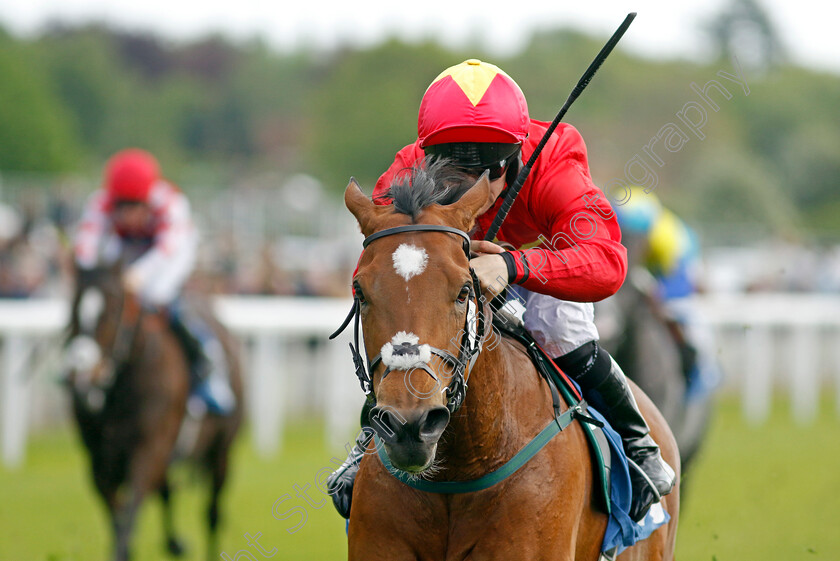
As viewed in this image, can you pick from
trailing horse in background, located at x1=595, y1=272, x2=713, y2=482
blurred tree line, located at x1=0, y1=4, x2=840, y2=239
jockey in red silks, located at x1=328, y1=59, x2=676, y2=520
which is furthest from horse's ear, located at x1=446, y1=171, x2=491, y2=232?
blurred tree line, located at x1=0, y1=4, x2=840, y2=239

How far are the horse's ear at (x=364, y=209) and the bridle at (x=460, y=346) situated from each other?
0.18 feet

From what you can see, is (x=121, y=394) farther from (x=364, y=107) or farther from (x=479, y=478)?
(x=364, y=107)

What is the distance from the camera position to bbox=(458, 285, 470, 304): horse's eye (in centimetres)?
254

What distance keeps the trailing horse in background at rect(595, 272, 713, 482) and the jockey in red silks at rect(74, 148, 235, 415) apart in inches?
111

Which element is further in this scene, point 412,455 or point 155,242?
point 155,242

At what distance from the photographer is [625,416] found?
343 centimetres

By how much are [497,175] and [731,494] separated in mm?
6470

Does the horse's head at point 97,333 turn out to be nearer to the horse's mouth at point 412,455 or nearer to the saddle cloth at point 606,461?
the saddle cloth at point 606,461

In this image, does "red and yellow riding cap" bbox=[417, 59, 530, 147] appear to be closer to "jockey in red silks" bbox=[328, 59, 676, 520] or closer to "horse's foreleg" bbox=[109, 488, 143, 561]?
"jockey in red silks" bbox=[328, 59, 676, 520]

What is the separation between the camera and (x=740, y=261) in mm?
24656

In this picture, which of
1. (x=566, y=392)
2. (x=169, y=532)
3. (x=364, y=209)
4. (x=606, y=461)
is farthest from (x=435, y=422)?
(x=169, y=532)

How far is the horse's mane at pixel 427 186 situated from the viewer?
8.81ft

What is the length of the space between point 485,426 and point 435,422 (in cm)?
47

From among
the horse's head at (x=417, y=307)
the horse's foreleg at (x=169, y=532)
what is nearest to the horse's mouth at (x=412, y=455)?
the horse's head at (x=417, y=307)
